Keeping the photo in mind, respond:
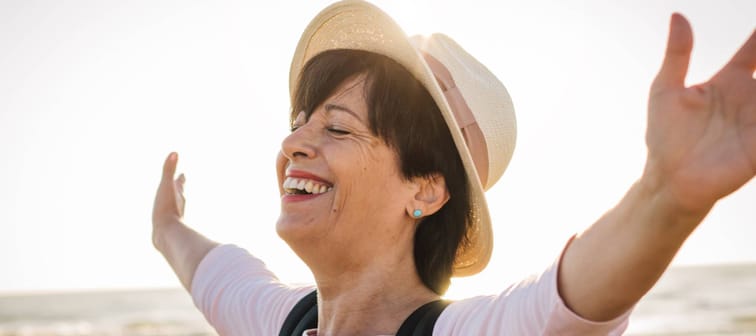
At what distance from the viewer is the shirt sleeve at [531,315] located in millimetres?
1532

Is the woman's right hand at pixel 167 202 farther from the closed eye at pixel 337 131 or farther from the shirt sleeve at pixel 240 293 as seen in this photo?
the closed eye at pixel 337 131

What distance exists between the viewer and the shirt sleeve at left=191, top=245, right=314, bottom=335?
288 cm

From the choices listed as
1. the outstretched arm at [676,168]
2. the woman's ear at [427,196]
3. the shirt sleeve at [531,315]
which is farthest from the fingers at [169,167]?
the outstretched arm at [676,168]

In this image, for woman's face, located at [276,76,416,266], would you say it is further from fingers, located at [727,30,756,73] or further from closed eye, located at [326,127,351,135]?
fingers, located at [727,30,756,73]

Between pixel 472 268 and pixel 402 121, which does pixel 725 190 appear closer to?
pixel 402 121

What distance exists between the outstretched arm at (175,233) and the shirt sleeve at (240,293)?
0.08 m

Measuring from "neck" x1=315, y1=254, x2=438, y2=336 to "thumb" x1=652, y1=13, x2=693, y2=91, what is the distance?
1197mm

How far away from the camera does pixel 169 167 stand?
3.83m

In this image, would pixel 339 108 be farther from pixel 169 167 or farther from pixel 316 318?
pixel 169 167

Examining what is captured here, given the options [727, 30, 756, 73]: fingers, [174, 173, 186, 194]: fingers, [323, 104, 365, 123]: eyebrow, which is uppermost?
[727, 30, 756, 73]: fingers

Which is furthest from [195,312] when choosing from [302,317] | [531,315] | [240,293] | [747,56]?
[747,56]

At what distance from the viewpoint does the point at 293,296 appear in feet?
9.50

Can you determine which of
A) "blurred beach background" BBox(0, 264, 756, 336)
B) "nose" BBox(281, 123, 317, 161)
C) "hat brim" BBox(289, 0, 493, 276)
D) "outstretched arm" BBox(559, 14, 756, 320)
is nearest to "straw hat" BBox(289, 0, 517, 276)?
"hat brim" BBox(289, 0, 493, 276)

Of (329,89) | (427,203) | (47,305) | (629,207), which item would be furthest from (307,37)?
(47,305)
